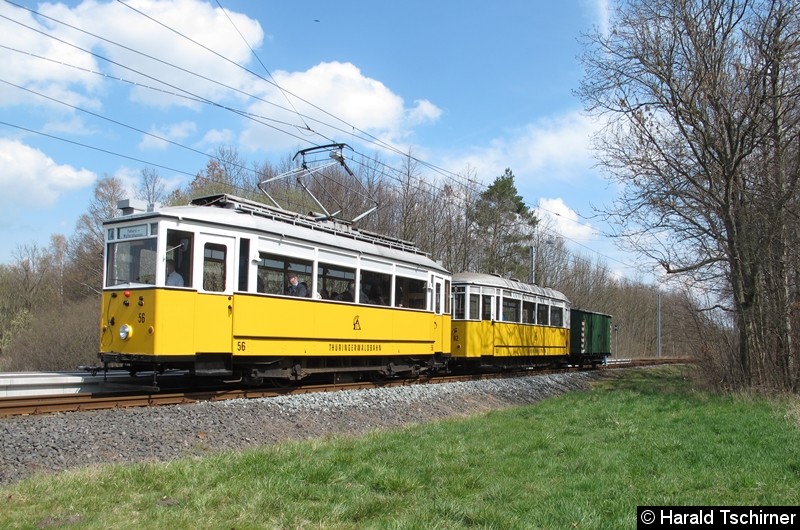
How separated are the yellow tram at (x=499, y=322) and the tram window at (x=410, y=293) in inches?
145

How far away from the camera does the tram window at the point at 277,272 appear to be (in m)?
11.8

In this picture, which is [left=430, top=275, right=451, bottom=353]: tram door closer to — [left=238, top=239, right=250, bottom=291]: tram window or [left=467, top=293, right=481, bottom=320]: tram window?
[left=467, top=293, right=481, bottom=320]: tram window

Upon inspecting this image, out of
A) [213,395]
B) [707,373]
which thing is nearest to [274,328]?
[213,395]

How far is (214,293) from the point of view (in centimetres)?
1095

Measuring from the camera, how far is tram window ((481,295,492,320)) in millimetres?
20734

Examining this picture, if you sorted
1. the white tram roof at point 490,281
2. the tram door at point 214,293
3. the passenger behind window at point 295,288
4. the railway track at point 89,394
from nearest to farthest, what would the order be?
the railway track at point 89,394 < the tram door at point 214,293 < the passenger behind window at point 295,288 < the white tram roof at point 490,281

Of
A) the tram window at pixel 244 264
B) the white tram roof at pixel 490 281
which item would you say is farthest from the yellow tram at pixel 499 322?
the tram window at pixel 244 264

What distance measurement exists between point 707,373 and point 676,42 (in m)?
8.59

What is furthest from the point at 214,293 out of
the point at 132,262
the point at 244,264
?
the point at 132,262

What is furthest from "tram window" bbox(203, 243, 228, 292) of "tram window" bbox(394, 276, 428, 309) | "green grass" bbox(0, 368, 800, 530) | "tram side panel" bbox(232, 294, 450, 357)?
"tram window" bbox(394, 276, 428, 309)

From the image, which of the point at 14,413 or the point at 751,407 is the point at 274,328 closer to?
the point at 14,413

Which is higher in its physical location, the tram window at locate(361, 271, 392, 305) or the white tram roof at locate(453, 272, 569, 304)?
the white tram roof at locate(453, 272, 569, 304)

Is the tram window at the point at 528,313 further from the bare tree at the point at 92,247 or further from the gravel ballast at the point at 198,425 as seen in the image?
the bare tree at the point at 92,247

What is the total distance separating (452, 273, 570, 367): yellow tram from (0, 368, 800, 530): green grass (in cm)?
1061
